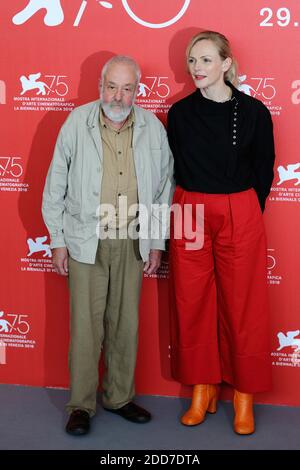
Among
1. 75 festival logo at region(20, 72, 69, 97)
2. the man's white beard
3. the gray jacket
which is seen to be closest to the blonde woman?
the gray jacket

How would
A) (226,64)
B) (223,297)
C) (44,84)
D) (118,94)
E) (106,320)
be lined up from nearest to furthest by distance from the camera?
(118,94)
(226,64)
(223,297)
(106,320)
(44,84)

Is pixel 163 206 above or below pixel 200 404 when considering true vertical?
above

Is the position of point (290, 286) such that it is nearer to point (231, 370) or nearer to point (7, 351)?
point (231, 370)

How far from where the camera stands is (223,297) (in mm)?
3000

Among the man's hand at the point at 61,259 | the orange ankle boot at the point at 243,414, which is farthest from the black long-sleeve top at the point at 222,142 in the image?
the orange ankle boot at the point at 243,414

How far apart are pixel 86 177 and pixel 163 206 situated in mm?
398

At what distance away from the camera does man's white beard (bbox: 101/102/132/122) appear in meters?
2.83

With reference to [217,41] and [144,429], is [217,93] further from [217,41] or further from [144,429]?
[144,429]

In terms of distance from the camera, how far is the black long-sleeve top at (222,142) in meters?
2.86

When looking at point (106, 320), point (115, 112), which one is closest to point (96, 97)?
point (115, 112)

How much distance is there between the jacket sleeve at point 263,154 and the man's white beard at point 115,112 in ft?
1.85

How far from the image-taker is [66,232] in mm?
2941

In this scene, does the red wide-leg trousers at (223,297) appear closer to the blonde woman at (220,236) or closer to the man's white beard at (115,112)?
the blonde woman at (220,236)

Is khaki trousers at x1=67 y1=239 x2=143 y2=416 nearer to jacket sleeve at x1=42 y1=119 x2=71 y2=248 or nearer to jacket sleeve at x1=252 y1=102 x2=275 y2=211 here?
jacket sleeve at x1=42 y1=119 x2=71 y2=248
